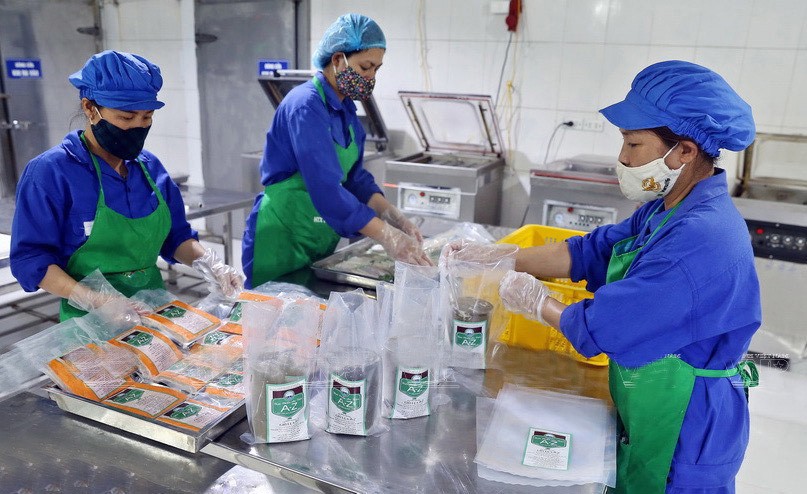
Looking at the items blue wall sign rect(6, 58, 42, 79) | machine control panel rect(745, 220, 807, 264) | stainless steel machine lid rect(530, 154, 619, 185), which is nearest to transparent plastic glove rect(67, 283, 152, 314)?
stainless steel machine lid rect(530, 154, 619, 185)

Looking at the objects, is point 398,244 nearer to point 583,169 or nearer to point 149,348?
point 149,348

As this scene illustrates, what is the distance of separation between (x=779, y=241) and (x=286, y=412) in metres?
2.60

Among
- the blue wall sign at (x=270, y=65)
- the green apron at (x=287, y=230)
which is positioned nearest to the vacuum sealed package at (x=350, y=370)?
the green apron at (x=287, y=230)

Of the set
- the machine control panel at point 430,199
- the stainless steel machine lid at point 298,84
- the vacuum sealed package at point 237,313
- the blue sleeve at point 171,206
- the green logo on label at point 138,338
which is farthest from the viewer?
the stainless steel machine lid at point 298,84

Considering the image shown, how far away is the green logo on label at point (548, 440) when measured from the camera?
3.51 ft

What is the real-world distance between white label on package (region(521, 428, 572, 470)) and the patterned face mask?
137cm

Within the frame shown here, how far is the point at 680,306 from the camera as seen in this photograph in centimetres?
107

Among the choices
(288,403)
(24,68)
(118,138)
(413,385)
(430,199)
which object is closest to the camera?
(288,403)

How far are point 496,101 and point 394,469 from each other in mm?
3068

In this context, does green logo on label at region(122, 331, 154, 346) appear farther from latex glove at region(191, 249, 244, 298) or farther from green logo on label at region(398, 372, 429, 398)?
green logo on label at region(398, 372, 429, 398)

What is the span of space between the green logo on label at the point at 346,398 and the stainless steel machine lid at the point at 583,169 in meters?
2.27

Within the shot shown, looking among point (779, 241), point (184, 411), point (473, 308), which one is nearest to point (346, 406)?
point (184, 411)

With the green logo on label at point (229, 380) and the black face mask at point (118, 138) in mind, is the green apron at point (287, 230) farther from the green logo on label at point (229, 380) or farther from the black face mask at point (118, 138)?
the green logo on label at point (229, 380)

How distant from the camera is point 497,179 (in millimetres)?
3660
